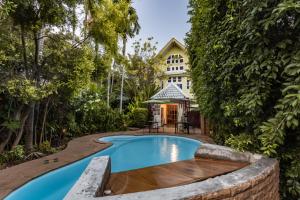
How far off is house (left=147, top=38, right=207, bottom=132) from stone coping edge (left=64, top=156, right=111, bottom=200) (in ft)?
31.4

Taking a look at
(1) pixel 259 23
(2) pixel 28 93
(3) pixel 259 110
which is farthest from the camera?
(2) pixel 28 93

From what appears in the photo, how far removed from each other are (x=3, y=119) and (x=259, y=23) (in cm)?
843

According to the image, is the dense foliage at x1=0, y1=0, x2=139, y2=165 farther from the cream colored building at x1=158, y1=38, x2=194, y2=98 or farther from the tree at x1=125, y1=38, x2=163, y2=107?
the cream colored building at x1=158, y1=38, x2=194, y2=98

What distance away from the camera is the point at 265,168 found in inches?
128

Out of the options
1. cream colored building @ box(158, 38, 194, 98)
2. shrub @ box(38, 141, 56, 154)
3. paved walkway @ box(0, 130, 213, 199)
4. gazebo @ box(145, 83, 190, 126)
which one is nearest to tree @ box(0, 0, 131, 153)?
shrub @ box(38, 141, 56, 154)

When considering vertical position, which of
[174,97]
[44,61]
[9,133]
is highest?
[44,61]

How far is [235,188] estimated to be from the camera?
8.55 ft

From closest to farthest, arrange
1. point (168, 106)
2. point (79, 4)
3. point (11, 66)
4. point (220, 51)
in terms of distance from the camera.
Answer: point (220, 51), point (11, 66), point (79, 4), point (168, 106)

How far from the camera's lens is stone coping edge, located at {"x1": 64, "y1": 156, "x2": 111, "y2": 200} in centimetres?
242

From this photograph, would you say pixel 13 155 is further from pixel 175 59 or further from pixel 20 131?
pixel 175 59

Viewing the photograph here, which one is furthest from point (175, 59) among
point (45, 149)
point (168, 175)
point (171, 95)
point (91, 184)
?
point (91, 184)

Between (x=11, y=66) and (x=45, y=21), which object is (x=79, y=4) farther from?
(x=11, y=66)

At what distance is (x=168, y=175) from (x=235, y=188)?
143 centimetres

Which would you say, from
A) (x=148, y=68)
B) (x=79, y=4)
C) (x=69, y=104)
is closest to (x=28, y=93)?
(x=79, y=4)
